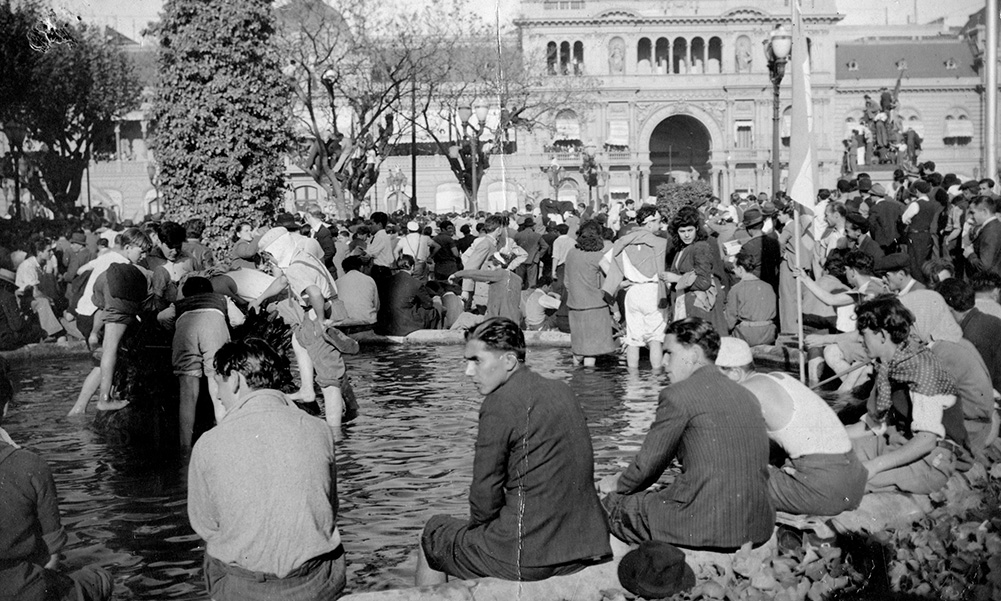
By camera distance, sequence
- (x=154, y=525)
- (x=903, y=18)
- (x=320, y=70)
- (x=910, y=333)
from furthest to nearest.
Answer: (x=903, y=18), (x=320, y=70), (x=154, y=525), (x=910, y=333)

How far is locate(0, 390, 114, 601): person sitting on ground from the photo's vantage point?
3.96 m

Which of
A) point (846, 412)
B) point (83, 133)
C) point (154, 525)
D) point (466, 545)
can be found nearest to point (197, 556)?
point (154, 525)

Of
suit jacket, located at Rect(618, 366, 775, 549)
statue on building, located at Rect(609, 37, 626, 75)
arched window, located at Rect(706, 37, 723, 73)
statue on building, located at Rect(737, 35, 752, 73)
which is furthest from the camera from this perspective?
arched window, located at Rect(706, 37, 723, 73)

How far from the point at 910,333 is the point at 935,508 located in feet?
2.99

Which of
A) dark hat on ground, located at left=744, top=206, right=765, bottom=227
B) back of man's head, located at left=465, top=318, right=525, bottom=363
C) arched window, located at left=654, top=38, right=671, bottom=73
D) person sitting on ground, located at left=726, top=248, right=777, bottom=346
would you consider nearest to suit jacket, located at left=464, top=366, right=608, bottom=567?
back of man's head, located at left=465, top=318, right=525, bottom=363

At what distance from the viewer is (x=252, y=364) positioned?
444 cm

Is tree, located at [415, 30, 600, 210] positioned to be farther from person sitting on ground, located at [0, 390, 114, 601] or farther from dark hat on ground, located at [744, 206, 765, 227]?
person sitting on ground, located at [0, 390, 114, 601]

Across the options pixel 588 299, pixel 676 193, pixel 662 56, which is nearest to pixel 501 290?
pixel 588 299

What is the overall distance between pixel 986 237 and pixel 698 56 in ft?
209

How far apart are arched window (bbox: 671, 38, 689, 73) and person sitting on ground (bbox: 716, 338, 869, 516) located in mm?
69380

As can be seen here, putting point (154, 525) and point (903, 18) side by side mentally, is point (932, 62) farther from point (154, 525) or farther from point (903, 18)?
point (154, 525)

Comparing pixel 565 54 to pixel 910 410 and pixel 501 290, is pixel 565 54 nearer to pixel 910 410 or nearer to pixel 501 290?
pixel 501 290

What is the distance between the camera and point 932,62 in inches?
3009

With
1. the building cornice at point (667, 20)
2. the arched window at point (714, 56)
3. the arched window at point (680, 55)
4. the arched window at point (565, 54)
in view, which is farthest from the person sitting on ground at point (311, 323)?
the arched window at point (680, 55)
